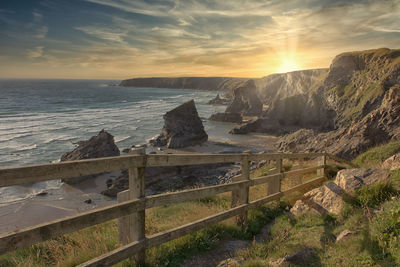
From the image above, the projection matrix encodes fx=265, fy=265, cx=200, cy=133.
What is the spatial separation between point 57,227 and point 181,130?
43111mm

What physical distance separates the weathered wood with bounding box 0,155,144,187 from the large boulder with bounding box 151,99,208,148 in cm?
4052

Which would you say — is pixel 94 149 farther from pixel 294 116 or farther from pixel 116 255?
pixel 294 116

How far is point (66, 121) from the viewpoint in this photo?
65188mm

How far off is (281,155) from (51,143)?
44.5 m

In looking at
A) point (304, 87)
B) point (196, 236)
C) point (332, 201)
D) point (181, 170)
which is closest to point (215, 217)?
point (196, 236)

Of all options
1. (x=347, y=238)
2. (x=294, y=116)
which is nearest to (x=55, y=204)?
(x=347, y=238)

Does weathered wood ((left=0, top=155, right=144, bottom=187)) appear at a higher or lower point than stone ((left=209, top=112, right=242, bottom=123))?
higher

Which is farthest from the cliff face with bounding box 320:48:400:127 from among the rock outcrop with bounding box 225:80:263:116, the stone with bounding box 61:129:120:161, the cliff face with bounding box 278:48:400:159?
the stone with bounding box 61:129:120:161

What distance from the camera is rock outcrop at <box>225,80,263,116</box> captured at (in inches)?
3519

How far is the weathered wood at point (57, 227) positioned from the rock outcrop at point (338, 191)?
432 cm

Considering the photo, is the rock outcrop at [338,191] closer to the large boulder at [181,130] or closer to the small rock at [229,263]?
the small rock at [229,263]

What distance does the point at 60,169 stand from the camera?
2697 millimetres

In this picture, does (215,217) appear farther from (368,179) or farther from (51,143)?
(51,143)

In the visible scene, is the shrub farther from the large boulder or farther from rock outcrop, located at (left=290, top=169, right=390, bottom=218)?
the large boulder
